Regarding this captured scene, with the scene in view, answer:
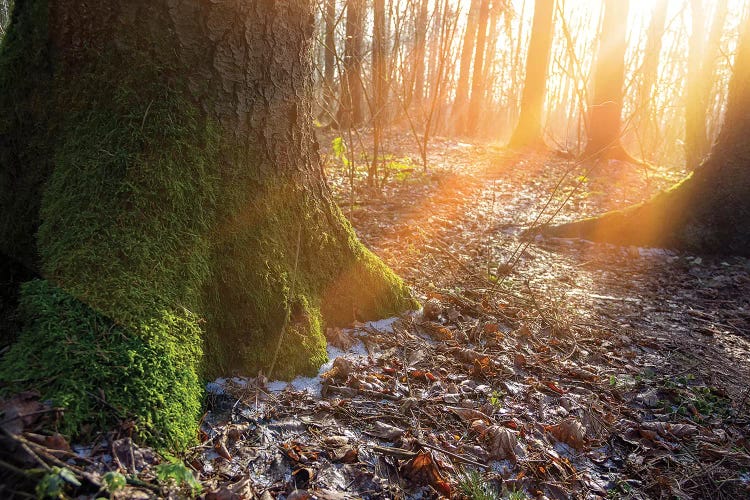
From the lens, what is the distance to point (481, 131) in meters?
25.9


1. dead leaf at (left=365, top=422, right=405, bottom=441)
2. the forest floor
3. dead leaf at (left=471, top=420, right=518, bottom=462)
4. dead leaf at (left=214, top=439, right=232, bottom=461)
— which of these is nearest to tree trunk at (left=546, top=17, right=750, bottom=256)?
the forest floor

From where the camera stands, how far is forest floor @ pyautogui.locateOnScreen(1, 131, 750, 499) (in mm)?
1694

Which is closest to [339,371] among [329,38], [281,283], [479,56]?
[281,283]

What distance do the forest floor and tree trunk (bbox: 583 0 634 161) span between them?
678 cm

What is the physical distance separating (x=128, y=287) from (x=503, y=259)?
149 inches

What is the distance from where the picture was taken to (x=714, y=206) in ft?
16.8

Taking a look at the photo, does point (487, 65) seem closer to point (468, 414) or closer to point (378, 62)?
point (378, 62)

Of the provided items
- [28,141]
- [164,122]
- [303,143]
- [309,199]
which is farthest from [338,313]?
[28,141]

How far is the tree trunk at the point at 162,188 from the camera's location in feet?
5.36

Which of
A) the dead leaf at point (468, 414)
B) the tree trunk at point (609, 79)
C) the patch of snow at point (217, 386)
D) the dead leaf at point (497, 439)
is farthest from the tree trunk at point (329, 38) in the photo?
the tree trunk at point (609, 79)

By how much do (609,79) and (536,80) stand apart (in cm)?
226

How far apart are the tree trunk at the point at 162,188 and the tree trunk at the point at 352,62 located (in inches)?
124

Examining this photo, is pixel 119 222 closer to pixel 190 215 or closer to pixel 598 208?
pixel 190 215

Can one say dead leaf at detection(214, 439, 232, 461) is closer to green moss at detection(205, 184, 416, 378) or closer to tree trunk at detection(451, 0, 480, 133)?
green moss at detection(205, 184, 416, 378)
